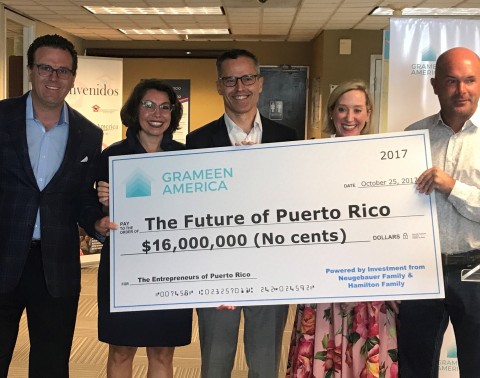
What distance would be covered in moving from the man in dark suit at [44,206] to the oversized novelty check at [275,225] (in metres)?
0.20

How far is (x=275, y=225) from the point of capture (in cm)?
214

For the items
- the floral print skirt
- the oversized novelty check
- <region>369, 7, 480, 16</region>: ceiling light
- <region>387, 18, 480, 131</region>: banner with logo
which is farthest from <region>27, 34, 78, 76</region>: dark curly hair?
<region>369, 7, 480, 16</region>: ceiling light

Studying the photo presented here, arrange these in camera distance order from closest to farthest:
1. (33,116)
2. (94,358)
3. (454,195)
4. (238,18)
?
(454,195) → (33,116) → (94,358) → (238,18)

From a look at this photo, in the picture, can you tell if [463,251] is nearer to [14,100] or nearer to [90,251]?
[14,100]

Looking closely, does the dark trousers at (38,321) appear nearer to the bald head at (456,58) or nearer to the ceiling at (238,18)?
the bald head at (456,58)

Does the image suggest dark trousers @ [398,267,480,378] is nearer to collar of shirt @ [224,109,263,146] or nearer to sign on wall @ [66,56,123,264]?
collar of shirt @ [224,109,263,146]

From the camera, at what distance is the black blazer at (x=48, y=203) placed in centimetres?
219

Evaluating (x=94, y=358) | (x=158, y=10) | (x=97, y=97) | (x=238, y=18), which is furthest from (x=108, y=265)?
(x=238, y=18)

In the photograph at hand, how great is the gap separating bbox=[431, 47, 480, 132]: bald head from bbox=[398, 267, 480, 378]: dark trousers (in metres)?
0.58

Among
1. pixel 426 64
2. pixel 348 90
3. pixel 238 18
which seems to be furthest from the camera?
pixel 238 18

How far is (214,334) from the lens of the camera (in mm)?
2301

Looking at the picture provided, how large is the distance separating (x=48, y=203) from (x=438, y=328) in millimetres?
1605

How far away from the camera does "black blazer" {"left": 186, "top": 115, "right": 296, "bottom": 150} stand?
233cm

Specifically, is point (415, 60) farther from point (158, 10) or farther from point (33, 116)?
point (158, 10)
